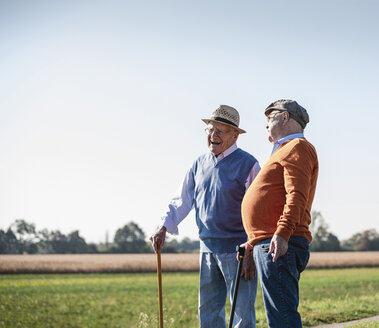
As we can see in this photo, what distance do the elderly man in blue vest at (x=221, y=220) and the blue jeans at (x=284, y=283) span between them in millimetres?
690

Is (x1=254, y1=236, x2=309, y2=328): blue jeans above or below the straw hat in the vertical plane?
below

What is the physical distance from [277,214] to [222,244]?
37.6 inches

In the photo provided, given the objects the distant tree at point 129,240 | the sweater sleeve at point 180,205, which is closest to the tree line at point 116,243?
the distant tree at point 129,240

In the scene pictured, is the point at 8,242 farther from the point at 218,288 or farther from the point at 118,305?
the point at 218,288

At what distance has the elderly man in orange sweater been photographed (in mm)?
3439

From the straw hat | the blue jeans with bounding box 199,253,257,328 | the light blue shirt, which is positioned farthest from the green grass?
the light blue shirt

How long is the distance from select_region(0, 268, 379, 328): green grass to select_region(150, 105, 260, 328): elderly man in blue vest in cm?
187

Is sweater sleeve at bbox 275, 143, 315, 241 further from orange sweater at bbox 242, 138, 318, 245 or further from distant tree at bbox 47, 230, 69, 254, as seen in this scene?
distant tree at bbox 47, 230, 69, 254

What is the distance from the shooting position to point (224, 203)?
4.46m

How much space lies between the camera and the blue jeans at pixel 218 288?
170 inches

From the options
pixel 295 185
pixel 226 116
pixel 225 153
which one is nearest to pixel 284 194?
pixel 295 185

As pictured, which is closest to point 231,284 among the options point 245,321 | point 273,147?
point 245,321

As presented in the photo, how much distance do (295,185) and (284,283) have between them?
0.66 m

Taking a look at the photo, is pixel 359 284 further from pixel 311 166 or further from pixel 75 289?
pixel 311 166
